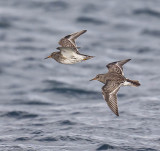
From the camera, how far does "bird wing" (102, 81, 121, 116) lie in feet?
52.4

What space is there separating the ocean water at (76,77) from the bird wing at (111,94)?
2.43 metres

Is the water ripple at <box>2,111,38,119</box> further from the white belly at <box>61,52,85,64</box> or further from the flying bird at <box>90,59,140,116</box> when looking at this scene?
the white belly at <box>61,52,85,64</box>

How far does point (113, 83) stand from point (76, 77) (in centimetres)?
1026

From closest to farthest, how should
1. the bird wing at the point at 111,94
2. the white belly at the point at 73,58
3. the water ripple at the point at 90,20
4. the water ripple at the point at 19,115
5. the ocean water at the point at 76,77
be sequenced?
the bird wing at the point at 111,94 → the white belly at the point at 73,58 → the ocean water at the point at 76,77 → the water ripple at the point at 19,115 → the water ripple at the point at 90,20

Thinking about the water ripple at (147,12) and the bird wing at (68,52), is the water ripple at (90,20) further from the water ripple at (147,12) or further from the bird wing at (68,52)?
the bird wing at (68,52)

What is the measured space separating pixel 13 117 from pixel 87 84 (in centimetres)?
453

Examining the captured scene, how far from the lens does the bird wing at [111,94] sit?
52.4ft

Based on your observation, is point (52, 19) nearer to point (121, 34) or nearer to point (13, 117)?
point (121, 34)

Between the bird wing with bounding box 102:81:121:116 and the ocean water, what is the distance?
2431mm

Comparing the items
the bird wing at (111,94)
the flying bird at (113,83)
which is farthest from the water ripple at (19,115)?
the bird wing at (111,94)

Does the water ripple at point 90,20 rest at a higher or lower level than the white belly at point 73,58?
higher

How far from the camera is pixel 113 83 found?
54.1 feet

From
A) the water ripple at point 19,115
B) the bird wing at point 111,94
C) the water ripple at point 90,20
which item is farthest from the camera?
the water ripple at point 90,20

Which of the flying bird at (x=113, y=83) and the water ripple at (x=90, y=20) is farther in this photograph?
the water ripple at (x=90, y=20)
